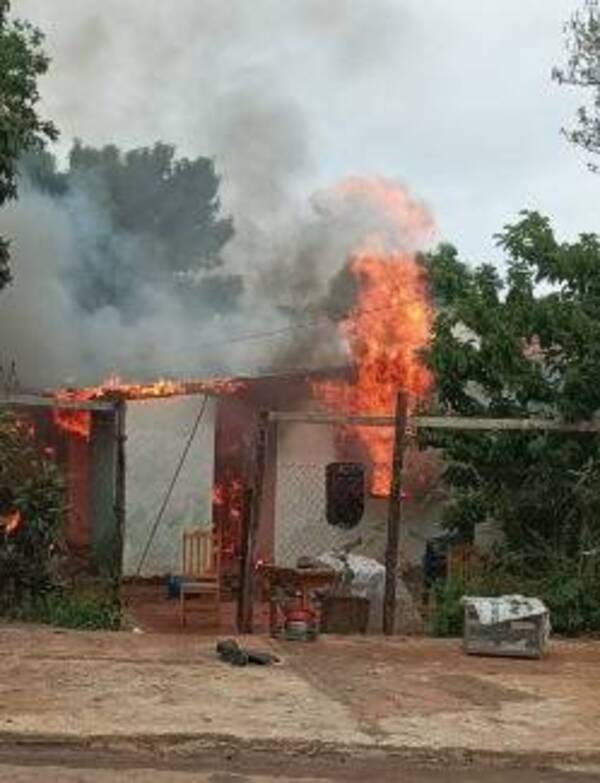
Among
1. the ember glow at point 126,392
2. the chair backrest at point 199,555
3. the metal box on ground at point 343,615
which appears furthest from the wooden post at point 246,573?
the chair backrest at point 199,555

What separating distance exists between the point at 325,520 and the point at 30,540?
794 centimetres

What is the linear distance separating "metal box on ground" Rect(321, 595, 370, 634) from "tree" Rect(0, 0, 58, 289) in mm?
5047

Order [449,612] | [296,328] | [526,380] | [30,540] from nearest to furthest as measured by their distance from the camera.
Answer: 1. [30,540]
2. [449,612]
3. [526,380]
4. [296,328]

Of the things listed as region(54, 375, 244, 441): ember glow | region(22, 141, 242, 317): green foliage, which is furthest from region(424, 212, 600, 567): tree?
region(22, 141, 242, 317): green foliage

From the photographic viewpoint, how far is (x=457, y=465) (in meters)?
11.8

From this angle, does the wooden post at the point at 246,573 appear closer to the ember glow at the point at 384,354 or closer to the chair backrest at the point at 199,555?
the ember glow at the point at 384,354

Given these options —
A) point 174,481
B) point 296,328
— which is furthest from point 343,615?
point 296,328

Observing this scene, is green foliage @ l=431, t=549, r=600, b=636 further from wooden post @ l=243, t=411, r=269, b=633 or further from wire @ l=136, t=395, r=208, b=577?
wire @ l=136, t=395, r=208, b=577

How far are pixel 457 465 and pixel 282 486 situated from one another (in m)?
6.85

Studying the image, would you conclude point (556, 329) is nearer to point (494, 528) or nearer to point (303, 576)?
point (494, 528)

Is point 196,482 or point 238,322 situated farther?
point 238,322

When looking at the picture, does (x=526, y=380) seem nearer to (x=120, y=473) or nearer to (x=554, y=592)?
(x=554, y=592)

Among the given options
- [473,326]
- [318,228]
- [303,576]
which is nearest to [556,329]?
[473,326]

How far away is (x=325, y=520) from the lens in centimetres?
1762
